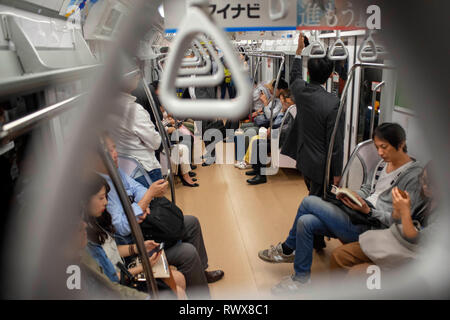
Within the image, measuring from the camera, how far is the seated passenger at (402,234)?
1.65m

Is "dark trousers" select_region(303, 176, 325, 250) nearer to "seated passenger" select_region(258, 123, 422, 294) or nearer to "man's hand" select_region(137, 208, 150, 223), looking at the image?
"seated passenger" select_region(258, 123, 422, 294)

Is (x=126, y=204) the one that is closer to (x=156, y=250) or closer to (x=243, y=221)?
(x=156, y=250)

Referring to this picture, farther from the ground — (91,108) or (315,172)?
(91,108)

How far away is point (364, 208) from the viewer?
2.08 metres

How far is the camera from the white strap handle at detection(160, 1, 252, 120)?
0.41 metres

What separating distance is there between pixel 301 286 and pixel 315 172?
0.93 meters

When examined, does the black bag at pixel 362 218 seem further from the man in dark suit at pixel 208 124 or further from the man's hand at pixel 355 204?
the man in dark suit at pixel 208 124

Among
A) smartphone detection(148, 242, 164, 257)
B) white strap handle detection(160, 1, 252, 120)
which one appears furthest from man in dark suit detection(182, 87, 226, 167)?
white strap handle detection(160, 1, 252, 120)

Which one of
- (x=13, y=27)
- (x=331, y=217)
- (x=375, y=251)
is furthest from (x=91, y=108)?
(x=331, y=217)

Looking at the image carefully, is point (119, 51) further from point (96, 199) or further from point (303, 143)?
point (303, 143)

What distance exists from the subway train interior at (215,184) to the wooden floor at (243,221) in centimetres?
2

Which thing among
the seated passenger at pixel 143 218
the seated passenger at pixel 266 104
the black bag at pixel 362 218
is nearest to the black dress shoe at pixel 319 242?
the black bag at pixel 362 218

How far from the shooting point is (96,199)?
1586mm

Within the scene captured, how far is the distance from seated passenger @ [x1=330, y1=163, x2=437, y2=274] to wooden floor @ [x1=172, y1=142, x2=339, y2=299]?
3.01ft
